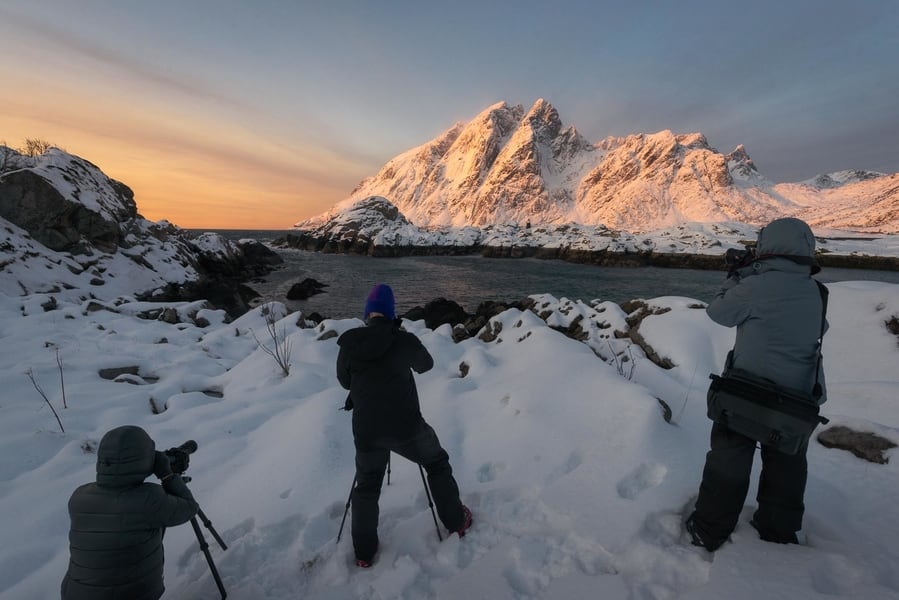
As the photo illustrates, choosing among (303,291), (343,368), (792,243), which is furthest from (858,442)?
(303,291)

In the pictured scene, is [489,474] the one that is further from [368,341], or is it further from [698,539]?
[368,341]

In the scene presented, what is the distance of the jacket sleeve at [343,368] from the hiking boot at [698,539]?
9.60 ft

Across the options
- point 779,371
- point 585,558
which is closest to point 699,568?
point 585,558

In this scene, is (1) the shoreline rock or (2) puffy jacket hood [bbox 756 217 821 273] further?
(1) the shoreline rock

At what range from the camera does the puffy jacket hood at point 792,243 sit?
8.09ft

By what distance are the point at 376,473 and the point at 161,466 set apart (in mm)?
1459

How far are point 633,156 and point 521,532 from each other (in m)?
167

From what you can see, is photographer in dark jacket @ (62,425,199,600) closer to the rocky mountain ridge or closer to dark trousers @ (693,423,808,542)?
dark trousers @ (693,423,808,542)

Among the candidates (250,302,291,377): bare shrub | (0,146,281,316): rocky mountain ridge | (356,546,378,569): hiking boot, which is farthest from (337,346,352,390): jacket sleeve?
(0,146,281,316): rocky mountain ridge

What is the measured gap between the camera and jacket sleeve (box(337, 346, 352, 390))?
2.88m

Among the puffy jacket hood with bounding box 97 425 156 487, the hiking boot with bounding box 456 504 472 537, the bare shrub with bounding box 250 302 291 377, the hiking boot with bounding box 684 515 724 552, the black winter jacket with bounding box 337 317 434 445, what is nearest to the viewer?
the puffy jacket hood with bounding box 97 425 156 487

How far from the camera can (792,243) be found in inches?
97.8

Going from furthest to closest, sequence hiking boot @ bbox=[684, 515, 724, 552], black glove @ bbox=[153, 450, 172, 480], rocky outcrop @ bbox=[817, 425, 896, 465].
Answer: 1. rocky outcrop @ bbox=[817, 425, 896, 465]
2. hiking boot @ bbox=[684, 515, 724, 552]
3. black glove @ bbox=[153, 450, 172, 480]

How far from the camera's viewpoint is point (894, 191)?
10456 centimetres
